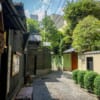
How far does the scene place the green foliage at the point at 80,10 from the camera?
2242cm

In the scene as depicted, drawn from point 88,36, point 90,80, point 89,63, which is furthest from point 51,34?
point 90,80

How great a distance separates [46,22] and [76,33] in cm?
1562

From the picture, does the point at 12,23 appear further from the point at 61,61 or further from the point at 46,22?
the point at 46,22

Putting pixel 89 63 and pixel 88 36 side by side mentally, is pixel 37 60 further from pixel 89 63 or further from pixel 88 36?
pixel 89 63

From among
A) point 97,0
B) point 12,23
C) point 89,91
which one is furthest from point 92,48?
point 12,23

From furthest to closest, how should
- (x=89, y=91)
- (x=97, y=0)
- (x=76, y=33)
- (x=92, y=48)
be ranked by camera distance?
(x=97, y=0) → (x=76, y=33) → (x=92, y=48) → (x=89, y=91)

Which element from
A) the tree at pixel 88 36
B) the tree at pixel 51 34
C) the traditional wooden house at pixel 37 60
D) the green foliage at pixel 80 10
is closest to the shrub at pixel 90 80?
the tree at pixel 88 36

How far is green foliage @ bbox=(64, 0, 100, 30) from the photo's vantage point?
22.4 m

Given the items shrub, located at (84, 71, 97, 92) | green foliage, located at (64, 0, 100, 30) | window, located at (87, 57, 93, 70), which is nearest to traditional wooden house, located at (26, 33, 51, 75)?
green foliage, located at (64, 0, 100, 30)

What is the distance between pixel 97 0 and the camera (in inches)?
891

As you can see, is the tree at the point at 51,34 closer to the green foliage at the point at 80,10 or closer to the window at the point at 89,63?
the green foliage at the point at 80,10

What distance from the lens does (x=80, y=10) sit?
23.0 metres

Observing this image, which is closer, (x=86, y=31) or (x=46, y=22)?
(x=86, y=31)

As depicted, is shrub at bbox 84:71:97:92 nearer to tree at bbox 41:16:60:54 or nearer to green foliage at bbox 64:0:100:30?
green foliage at bbox 64:0:100:30
